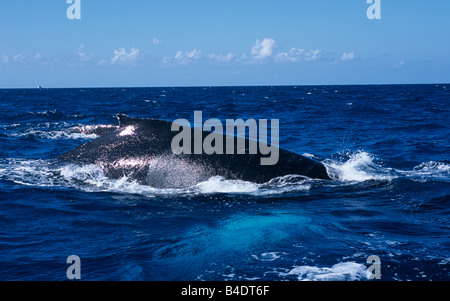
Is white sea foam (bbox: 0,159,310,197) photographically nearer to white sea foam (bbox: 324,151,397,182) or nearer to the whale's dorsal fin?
the whale's dorsal fin

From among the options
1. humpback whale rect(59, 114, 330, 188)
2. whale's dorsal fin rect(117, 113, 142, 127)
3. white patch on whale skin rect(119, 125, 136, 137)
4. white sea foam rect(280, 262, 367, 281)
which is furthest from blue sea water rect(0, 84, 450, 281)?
whale's dorsal fin rect(117, 113, 142, 127)

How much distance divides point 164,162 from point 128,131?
152 centimetres

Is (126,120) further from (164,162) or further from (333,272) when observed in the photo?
(333,272)

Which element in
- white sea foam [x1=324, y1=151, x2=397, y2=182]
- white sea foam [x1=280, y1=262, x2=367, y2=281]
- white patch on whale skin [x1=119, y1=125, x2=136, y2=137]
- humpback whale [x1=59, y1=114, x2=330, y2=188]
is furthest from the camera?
white sea foam [x1=324, y1=151, x2=397, y2=182]

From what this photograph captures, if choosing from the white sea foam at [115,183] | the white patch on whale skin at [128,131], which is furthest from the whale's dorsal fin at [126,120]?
the white sea foam at [115,183]

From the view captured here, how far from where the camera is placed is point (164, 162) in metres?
10.3

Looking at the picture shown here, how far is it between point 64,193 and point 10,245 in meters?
3.50

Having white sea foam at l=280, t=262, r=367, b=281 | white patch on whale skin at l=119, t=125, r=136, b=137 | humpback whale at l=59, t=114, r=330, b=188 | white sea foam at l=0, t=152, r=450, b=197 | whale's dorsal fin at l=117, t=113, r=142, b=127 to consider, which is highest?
whale's dorsal fin at l=117, t=113, r=142, b=127

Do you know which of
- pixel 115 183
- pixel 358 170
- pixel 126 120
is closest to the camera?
pixel 115 183

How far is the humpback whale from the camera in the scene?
1012cm

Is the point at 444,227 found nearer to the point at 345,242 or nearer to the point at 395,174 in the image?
the point at 345,242

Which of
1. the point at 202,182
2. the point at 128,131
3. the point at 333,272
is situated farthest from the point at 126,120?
the point at 333,272
